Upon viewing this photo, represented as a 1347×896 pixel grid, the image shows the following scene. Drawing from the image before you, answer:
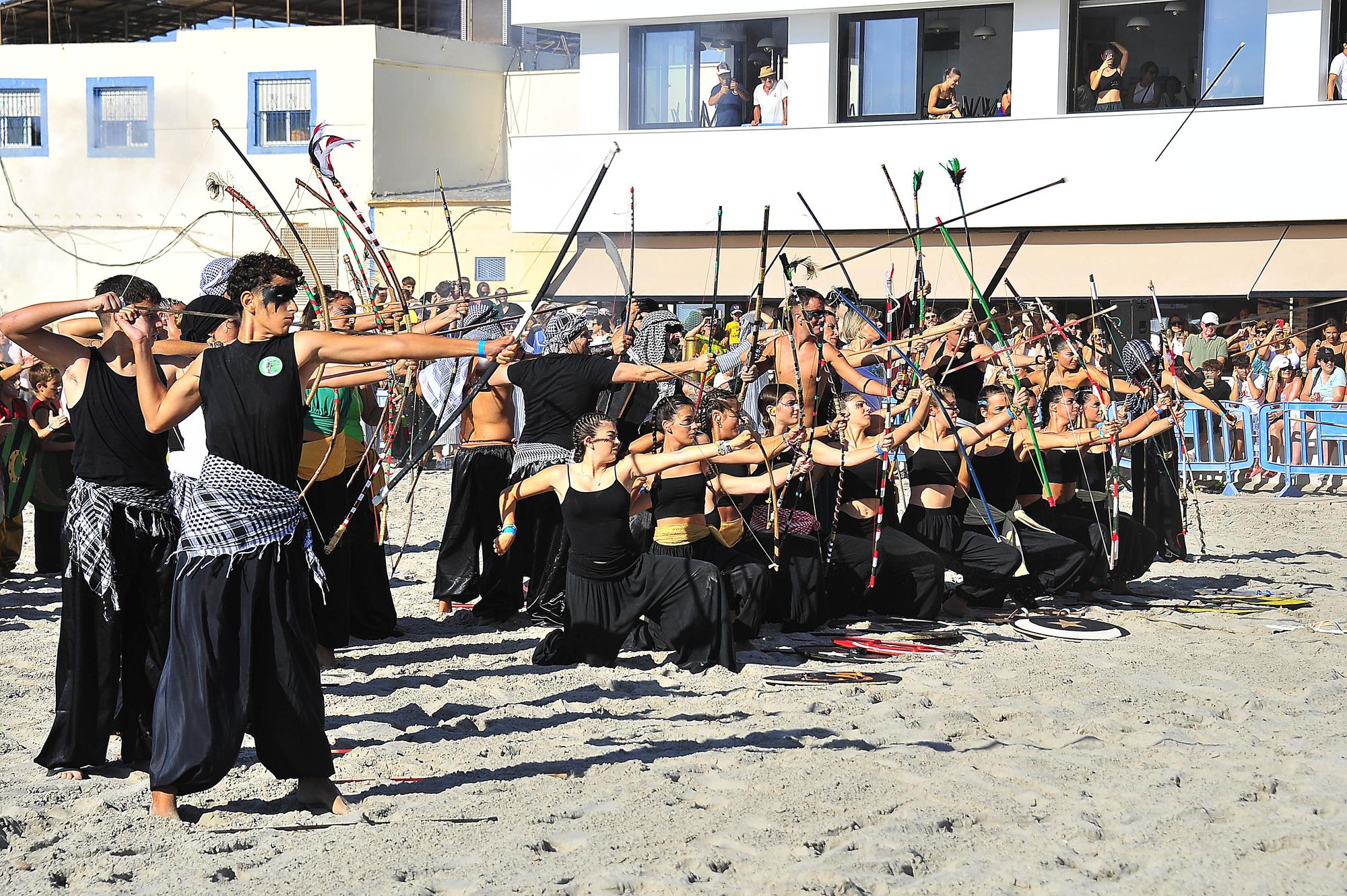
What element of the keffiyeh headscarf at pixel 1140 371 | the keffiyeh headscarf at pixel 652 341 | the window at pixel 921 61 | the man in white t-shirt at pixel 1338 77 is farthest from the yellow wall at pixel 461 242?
the keffiyeh headscarf at pixel 1140 371

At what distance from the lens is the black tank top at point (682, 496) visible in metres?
7.93

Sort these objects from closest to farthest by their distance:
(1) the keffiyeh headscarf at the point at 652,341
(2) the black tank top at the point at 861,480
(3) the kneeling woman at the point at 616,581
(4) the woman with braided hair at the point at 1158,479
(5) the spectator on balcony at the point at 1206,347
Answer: (3) the kneeling woman at the point at 616,581 → (2) the black tank top at the point at 861,480 → (4) the woman with braided hair at the point at 1158,479 → (1) the keffiyeh headscarf at the point at 652,341 → (5) the spectator on balcony at the point at 1206,347

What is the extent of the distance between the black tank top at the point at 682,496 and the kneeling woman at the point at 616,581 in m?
0.39

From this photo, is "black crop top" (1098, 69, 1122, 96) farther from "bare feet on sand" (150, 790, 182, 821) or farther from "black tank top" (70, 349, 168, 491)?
"bare feet on sand" (150, 790, 182, 821)

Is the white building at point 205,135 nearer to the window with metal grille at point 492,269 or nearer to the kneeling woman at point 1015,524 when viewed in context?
the window with metal grille at point 492,269

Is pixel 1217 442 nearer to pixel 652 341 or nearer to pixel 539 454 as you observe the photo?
pixel 652 341

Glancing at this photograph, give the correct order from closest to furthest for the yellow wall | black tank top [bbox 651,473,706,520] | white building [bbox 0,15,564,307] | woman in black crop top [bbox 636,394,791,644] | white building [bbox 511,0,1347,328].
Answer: woman in black crop top [bbox 636,394,791,644], black tank top [bbox 651,473,706,520], white building [bbox 511,0,1347,328], the yellow wall, white building [bbox 0,15,564,307]

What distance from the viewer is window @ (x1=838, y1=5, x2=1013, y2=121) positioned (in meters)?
19.6

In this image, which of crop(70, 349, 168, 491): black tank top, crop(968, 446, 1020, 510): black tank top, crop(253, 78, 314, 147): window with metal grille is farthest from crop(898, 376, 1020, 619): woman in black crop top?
crop(253, 78, 314, 147): window with metal grille

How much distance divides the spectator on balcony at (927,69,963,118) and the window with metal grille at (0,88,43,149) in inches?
651

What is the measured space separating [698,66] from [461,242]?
19.0ft

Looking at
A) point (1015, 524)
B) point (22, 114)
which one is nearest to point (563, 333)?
point (1015, 524)

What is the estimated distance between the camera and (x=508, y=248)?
80.9 ft

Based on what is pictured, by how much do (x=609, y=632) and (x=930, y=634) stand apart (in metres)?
1.85
